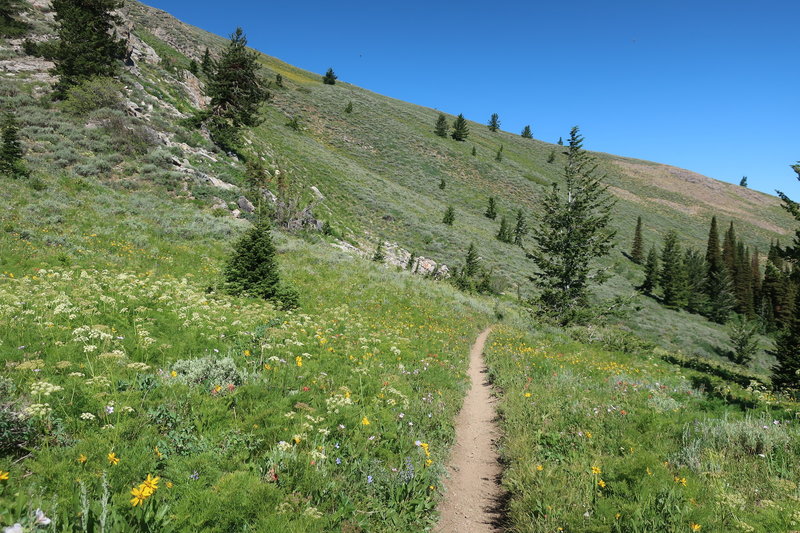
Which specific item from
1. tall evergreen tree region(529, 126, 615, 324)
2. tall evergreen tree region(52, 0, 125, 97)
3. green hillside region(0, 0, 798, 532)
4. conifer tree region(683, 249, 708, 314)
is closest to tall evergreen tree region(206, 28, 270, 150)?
green hillside region(0, 0, 798, 532)

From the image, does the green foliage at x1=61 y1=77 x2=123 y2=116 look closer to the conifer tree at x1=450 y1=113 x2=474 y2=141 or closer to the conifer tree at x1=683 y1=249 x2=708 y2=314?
the conifer tree at x1=450 y1=113 x2=474 y2=141

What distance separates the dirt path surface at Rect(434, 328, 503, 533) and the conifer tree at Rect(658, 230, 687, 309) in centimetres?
6172

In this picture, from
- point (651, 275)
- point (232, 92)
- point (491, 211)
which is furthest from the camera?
point (651, 275)

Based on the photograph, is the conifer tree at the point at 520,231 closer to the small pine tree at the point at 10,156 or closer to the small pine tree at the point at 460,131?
the small pine tree at the point at 460,131

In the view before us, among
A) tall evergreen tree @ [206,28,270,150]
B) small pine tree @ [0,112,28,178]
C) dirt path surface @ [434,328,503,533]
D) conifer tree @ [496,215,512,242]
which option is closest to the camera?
dirt path surface @ [434,328,503,533]

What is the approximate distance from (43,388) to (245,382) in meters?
2.32

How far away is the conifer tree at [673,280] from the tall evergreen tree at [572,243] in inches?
1803

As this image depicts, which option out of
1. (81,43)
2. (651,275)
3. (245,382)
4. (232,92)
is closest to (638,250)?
(651,275)

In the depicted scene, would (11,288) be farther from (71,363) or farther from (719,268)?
(719,268)

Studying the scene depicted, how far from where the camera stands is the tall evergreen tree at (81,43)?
2362cm

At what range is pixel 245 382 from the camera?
5.67 meters

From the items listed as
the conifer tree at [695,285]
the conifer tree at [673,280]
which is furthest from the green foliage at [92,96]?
the conifer tree at [695,285]

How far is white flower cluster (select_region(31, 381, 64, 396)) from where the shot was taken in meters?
3.97

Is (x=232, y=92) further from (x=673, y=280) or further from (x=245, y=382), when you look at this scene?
(x=673, y=280)
